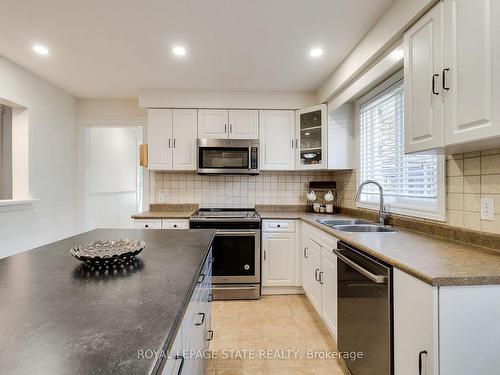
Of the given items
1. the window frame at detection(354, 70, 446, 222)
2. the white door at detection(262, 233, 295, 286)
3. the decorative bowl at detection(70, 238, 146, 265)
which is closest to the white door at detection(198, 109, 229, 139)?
the white door at detection(262, 233, 295, 286)

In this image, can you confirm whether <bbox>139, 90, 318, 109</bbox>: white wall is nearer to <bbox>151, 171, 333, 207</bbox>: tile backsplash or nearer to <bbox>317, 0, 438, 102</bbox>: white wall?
<bbox>317, 0, 438, 102</bbox>: white wall

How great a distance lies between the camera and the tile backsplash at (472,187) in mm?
1355

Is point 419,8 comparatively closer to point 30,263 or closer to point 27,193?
point 30,263

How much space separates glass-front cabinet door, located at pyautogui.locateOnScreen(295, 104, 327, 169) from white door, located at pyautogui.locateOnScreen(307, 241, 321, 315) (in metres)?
0.97

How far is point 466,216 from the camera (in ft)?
4.94

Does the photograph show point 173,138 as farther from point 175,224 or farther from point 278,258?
point 278,258

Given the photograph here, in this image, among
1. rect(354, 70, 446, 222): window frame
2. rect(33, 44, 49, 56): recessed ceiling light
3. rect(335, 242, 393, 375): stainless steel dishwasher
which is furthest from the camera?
rect(33, 44, 49, 56): recessed ceiling light

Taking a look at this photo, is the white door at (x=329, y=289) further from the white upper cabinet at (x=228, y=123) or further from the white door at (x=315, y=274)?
the white upper cabinet at (x=228, y=123)

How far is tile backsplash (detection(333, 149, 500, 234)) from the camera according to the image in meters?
1.36

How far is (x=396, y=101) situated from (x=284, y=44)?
1.03 metres

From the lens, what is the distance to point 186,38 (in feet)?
6.97

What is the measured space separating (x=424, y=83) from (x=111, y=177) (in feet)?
16.3

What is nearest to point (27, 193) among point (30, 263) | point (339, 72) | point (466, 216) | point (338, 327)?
point (30, 263)

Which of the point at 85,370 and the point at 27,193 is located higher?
the point at 27,193
